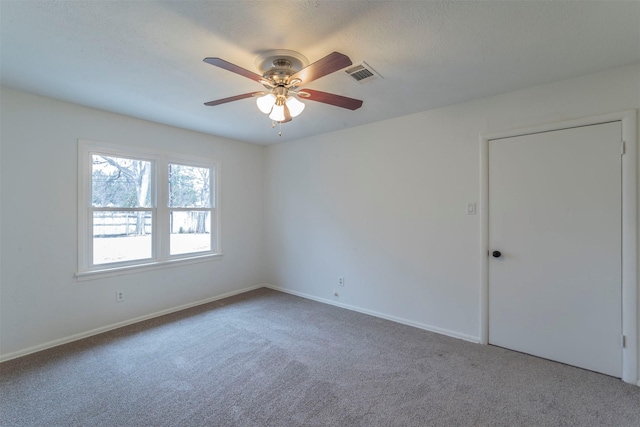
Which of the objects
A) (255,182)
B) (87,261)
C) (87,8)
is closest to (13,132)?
(87,261)

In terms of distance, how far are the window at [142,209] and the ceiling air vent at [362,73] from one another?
2713 mm

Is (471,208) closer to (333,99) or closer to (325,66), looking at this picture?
(333,99)

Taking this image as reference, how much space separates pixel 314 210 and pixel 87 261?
2816 mm

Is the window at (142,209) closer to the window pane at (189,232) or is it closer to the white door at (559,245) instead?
the window pane at (189,232)

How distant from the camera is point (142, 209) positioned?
357 cm

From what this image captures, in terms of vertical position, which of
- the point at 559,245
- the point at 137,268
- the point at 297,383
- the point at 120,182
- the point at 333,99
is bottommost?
the point at 297,383

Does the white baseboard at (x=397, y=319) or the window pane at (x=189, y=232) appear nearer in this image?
the white baseboard at (x=397, y=319)

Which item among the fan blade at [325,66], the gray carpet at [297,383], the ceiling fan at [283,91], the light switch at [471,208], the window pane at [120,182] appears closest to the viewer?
the fan blade at [325,66]

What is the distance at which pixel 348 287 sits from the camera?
396 centimetres

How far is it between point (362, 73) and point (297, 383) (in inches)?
101

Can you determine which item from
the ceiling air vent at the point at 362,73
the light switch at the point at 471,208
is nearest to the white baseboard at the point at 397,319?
the light switch at the point at 471,208

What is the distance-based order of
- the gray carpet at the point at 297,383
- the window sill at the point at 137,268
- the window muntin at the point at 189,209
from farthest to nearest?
the window muntin at the point at 189,209
the window sill at the point at 137,268
the gray carpet at the point at 297,383

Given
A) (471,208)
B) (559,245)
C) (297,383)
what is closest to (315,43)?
(471,208)

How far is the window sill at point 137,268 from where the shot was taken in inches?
122
